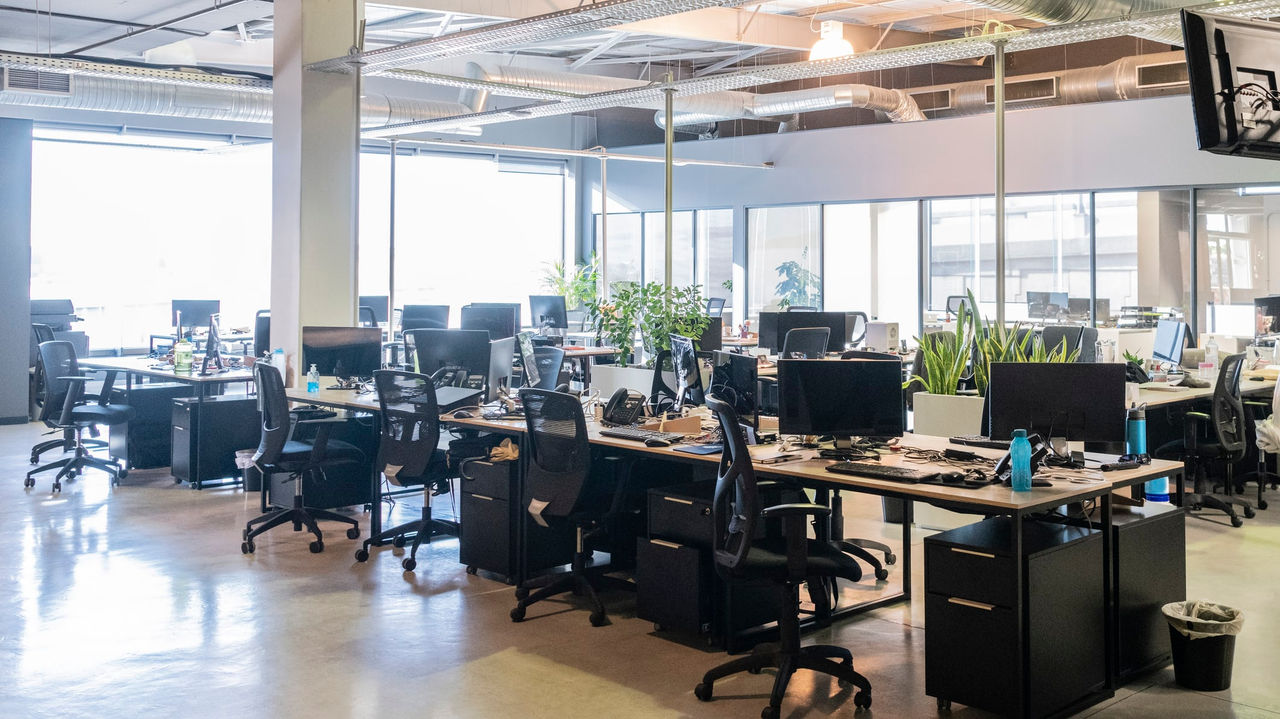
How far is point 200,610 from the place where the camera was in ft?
16.3

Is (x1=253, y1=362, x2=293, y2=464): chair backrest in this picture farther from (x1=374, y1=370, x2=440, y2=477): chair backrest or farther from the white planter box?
the white planter box

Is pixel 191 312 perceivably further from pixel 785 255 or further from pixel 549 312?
pixel 785 255

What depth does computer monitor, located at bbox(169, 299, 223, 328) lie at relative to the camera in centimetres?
1113

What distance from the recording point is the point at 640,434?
16.6ft

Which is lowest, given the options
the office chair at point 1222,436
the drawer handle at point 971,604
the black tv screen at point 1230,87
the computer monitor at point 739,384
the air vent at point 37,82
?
the drawer handle at point 971,604

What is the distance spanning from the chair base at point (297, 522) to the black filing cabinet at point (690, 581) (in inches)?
93.5

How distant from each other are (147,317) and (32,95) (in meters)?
4.56

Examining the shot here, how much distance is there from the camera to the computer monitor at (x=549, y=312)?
474 inches

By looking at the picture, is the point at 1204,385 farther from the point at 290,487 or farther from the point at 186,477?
the point at 186,477

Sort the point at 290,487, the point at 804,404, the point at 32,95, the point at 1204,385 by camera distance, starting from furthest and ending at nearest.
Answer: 1. the point at 32,95
2. the point at 1204,385
3. the point at 290,487
4. the point at 804,404

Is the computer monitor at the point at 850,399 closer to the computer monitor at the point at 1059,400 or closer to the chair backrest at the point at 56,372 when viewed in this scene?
the computer monitor at the point at 1059,400

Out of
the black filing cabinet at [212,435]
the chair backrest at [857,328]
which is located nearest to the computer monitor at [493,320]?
the black filing cabinet at [212,435]

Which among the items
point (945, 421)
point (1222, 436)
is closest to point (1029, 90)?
point (1222, 436)

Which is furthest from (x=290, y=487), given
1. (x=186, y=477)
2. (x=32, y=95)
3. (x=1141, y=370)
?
(x=1141, y=370)
